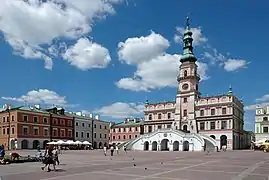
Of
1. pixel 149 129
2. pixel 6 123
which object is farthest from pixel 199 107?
pixel 6 123

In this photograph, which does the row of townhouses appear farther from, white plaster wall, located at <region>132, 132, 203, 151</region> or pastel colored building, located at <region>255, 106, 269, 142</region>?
pastel colored building, located at <region>255, 106, 269, 142</region>

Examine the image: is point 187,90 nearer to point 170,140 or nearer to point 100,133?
point 170,140

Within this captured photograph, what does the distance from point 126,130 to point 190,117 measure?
28.2m

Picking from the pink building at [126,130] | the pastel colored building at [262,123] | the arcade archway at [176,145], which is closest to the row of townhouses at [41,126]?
the pink building at [126,130]

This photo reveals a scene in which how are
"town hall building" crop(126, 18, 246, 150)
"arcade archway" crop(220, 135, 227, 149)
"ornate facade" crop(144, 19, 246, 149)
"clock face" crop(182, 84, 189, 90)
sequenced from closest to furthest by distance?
1. "town hall building" crop(126, 18, 246, 150)
2. "arcade archway" crop(220, 135, 227, 149)
3. "ornate facade" crop(144, 19, 246, 149)
4. "clock face" crop(182, 84, 189, 90)

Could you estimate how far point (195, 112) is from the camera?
84.7 meters

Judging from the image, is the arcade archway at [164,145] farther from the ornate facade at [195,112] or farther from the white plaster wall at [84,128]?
the white plaster wall at [84,128]

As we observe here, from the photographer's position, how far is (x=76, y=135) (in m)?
90.3

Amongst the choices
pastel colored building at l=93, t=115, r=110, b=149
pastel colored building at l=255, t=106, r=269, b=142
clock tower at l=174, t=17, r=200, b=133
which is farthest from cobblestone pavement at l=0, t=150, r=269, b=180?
pastel colored building at l=93, t=115, r=110, b=149

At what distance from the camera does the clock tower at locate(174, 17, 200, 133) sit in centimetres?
8506

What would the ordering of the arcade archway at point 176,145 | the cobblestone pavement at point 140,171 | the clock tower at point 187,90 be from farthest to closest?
the clock tower at point 187,90 → the arcade archway at point 176,145 → the cobblestone pavement at point 140,171

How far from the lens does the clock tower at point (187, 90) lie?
279 ft

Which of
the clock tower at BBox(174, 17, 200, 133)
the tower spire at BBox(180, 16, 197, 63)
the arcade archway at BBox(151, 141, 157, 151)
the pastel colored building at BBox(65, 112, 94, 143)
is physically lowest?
the arcade archway at BBox(151, 141, 157, 151)

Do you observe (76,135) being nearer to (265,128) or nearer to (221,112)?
(221,112)
